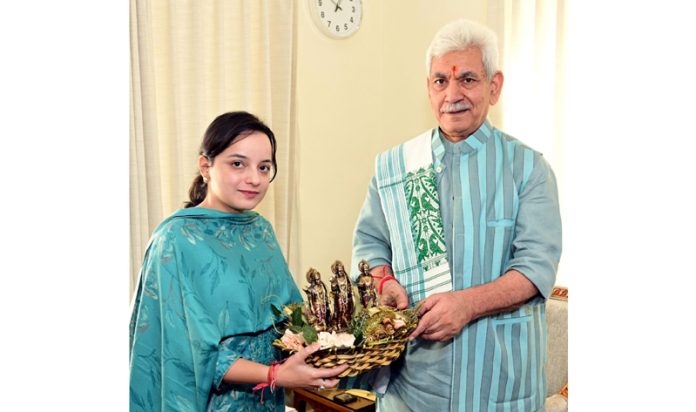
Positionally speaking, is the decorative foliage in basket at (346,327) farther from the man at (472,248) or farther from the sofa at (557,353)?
the sofa at (557,353)

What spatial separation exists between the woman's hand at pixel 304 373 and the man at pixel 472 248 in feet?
0.70

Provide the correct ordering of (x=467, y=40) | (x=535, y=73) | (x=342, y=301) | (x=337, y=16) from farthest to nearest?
(x=337, y=16) < (x=535, y=73) < (x=467, y=40) < (x=342, y=301)

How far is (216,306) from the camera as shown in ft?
4.47

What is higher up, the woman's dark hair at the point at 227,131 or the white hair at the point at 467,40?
the white hair at the point at 467,40

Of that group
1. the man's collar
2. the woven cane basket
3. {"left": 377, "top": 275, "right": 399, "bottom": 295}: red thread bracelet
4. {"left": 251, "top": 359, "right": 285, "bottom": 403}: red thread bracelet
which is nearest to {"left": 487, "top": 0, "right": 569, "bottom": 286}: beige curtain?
the man's collar

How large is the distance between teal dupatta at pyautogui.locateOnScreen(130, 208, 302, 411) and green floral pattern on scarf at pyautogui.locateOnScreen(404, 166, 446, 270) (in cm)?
40

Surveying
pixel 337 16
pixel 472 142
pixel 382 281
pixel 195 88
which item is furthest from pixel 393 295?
pixel 337 16

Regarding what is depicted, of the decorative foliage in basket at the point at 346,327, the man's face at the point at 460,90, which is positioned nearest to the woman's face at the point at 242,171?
the decorative foliage in basket at the point at 346,327

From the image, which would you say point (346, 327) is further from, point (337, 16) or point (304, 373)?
point (337, 16)

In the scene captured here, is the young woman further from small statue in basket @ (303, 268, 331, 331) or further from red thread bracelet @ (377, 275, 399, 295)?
red thread bracelet @ (377, 275, 399, 295)

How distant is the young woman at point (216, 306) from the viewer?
1332 mm

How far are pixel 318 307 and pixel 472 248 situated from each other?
1.26 ft
